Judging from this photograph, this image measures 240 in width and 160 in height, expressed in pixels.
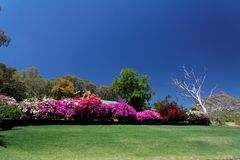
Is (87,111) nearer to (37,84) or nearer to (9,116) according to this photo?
(9,116)

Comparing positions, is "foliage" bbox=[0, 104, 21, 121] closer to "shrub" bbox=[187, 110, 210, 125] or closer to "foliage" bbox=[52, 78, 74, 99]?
"shrub" bbox=[187, 110, 210, 125]

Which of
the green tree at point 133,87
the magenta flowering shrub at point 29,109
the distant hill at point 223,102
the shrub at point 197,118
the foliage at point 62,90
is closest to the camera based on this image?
the magenta flowering shrub at point 29,109

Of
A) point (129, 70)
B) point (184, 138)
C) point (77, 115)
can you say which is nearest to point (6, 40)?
point (77, 115)

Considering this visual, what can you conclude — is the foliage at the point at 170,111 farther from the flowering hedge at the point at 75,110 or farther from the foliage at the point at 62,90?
the foliage at the point at 62,90

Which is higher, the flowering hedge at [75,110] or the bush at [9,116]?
the flowering hedge at [75,110]

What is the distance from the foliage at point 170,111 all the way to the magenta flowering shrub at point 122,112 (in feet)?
8.24

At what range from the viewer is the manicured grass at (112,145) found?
11.3 m

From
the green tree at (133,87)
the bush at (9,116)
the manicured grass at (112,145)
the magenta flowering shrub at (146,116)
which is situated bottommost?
the manicured grass at (112,145)

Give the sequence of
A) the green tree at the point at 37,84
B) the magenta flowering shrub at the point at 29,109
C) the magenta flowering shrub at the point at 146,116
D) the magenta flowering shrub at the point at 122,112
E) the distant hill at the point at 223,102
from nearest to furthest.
Answer: 1. the magenta flowering shrub at the point at 29,109
2. the magenta flowering shrub at the point at 122,112
3. the magenta flowering shrub at the point at 146,116
4. the distant hill at the point at 223,102
5. the green tree at the point at 37,84

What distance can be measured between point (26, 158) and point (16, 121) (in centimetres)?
758

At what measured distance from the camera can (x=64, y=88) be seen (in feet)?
174

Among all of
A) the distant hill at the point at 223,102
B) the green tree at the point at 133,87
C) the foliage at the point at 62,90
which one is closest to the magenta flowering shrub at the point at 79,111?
the green tree at the point at 133,87

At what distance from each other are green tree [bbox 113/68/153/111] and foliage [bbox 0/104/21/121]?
53.2 feet

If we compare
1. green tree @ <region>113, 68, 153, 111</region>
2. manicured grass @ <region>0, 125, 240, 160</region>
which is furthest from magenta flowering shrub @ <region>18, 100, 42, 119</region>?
green tree @ <region>113, 68, 153, 111</region>
